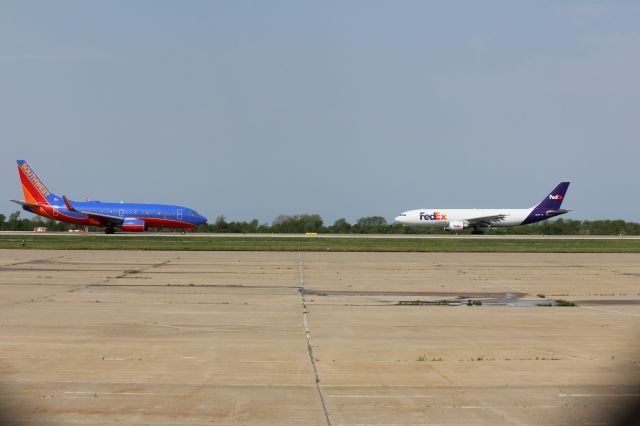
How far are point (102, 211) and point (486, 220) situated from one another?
51071 mm

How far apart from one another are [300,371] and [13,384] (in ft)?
14.3

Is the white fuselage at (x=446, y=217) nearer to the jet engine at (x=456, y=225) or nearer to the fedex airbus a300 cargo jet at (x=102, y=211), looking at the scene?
the jet engine at (x=456, y=225)

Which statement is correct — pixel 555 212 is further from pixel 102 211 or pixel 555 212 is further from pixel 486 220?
pixel 102 211

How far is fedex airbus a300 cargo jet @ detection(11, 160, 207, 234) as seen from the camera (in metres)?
86.6

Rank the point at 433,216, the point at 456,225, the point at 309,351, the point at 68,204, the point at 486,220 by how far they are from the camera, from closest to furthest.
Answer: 1. the point at 309,351
2. the point at 68,204
3. the point at 456,225
4. the point at 433,216
5. the point at 486,220

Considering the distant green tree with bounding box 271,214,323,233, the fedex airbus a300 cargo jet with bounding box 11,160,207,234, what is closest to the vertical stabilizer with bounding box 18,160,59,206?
the fedex airbus a300 cargo jet with bounding box 11,160,207,234

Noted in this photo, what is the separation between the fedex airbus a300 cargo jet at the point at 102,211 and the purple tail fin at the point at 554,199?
4881 centimetres

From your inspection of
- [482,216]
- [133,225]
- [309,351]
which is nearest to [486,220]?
[482,216]

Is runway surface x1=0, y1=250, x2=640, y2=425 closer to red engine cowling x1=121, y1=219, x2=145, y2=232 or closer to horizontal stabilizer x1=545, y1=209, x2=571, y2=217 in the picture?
red engine cowling x1=121, y1=219, x2=145, y2=232

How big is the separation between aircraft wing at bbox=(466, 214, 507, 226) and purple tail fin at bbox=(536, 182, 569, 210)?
18.8 feet

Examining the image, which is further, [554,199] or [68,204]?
[554,199]

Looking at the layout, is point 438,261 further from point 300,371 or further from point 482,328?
point 300,371

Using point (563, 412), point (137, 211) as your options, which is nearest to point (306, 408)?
point (563, 412)

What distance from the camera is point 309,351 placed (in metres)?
14.6
